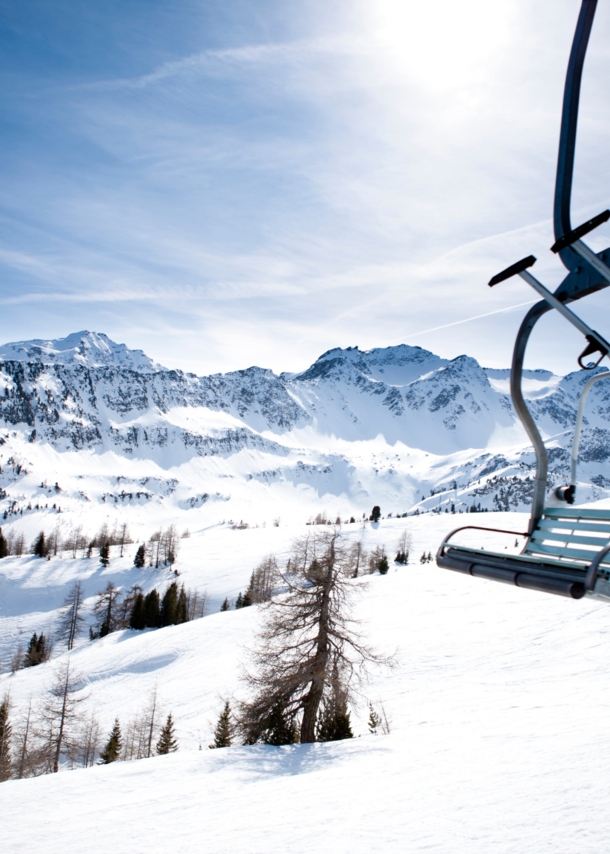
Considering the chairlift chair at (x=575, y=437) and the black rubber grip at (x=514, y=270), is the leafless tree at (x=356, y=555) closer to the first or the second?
the chairlift chair at (x=575, y=437)

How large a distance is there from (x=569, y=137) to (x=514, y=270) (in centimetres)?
111

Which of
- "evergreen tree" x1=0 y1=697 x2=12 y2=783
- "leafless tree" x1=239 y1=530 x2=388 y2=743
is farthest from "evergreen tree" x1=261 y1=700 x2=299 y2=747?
"evergreen tree" x1=0 y1=697 x2=12 y2=783

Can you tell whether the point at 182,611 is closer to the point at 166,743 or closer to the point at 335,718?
the point at 166,743

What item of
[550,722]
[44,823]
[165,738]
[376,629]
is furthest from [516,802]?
[376,629]

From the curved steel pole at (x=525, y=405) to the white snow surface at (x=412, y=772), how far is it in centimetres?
520

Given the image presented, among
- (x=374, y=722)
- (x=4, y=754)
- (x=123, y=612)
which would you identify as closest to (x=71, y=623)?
(x=123, y=612)

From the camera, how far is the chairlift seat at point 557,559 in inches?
137

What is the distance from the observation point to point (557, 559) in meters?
4.53

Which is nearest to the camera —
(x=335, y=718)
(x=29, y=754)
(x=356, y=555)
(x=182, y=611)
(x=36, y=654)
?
(x=335, y=718)

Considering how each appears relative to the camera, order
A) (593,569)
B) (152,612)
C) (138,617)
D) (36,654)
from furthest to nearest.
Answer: (152,612), (138,617), (36,654), (593,569)

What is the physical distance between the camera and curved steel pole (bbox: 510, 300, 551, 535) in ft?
15.0

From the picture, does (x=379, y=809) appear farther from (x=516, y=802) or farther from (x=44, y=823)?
(x=44, y=823)

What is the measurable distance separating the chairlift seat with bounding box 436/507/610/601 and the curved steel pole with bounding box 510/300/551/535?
0.42ft

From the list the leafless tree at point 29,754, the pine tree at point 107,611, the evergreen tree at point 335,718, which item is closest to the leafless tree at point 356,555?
the evergreen tree at point 335,718
